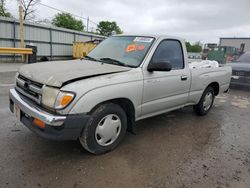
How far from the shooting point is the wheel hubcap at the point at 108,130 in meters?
3.03

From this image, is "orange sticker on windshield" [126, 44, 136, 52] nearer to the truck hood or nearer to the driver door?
the driver door

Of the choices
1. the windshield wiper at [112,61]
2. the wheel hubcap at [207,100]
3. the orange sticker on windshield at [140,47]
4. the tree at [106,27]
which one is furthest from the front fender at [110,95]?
the tree at [106,27]

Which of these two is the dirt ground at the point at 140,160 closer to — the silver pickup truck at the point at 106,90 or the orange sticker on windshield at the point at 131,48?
the silver pickup truck at the point at 106,90

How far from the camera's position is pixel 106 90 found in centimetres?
286

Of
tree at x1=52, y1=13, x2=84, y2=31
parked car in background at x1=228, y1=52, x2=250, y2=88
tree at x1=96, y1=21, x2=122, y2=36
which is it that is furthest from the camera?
tree at x1=96, y1=21, x2=122, y2=36

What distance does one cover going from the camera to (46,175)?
8.61ft

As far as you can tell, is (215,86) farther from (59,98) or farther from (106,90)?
(59,98)

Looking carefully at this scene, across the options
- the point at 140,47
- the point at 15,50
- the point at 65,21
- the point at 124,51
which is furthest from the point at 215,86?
the point at 65,21

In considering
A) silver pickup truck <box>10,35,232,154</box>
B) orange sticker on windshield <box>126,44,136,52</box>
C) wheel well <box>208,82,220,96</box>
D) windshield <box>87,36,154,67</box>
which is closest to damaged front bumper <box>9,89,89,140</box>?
silver pickup truck <box>10,35,232,154</box>

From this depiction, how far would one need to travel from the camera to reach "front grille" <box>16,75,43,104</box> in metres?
2.79

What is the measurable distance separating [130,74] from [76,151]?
4.55ft

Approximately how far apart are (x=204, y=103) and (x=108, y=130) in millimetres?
3010

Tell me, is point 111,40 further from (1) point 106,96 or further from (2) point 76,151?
(2) point 76,151

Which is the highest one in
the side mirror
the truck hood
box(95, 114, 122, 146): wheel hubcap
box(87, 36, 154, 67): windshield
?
box(87, 36, 154, 67): windshield
